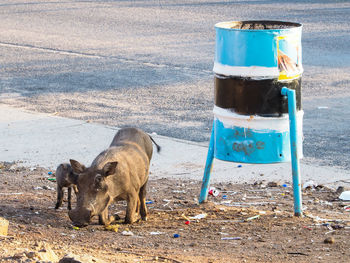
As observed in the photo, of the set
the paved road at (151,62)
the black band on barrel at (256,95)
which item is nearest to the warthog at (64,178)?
the black band on barrel at (256,95)

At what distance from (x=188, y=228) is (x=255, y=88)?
126 centimetres

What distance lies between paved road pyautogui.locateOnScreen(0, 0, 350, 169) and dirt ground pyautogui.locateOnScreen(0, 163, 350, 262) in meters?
1.42

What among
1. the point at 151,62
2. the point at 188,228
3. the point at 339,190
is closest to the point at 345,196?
the point at 339,190

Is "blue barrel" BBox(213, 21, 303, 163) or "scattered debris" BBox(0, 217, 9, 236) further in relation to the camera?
"blue barrel" BBox(213, 21, 303, 163)

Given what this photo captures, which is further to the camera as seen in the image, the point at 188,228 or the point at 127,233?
the point at 188,228

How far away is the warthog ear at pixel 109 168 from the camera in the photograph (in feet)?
18.8

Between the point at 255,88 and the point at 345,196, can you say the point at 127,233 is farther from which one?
the point at 345,196

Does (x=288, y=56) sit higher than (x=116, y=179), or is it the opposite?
(x=288, y=56)

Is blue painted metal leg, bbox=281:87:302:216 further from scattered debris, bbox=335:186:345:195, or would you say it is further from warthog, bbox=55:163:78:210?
warthog, bbox=55:163:78:210

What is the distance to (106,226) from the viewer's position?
5984 millimetres

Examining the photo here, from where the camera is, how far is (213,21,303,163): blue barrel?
5906 millimetres

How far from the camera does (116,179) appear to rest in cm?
596

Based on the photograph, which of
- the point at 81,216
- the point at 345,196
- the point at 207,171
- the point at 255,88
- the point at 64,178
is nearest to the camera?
the point at 81,216

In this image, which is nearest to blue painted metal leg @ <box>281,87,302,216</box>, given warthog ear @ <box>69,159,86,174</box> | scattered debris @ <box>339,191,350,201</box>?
scattered debris @ <box>339,191,350,201</box>
